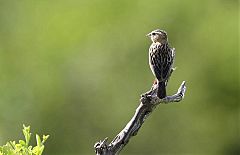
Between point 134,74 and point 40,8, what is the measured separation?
8.17 metres

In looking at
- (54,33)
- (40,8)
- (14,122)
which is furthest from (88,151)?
(40,8)

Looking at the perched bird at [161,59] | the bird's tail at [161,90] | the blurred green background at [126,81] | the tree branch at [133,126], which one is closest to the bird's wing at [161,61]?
the perched bird at [161,59]

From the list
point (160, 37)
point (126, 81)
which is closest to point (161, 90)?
point (160, 37)

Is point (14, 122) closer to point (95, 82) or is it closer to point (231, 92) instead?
point (95, 82)

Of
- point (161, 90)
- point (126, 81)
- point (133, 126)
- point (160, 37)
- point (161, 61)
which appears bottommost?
point (133, 126)

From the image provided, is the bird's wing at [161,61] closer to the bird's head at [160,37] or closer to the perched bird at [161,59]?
the perched bird at [161,59]

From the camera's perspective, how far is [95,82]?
28.0m

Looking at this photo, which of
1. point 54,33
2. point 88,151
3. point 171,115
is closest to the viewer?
point 88,151

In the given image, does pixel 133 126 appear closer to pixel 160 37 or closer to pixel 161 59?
pixel 161 59

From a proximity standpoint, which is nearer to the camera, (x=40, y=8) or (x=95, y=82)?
(x=95, y=82)

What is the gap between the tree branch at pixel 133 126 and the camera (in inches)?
308

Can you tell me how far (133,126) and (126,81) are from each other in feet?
65.1

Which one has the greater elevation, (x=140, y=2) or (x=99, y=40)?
(x=140, y=2)

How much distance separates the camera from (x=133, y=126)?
8.04 meters
